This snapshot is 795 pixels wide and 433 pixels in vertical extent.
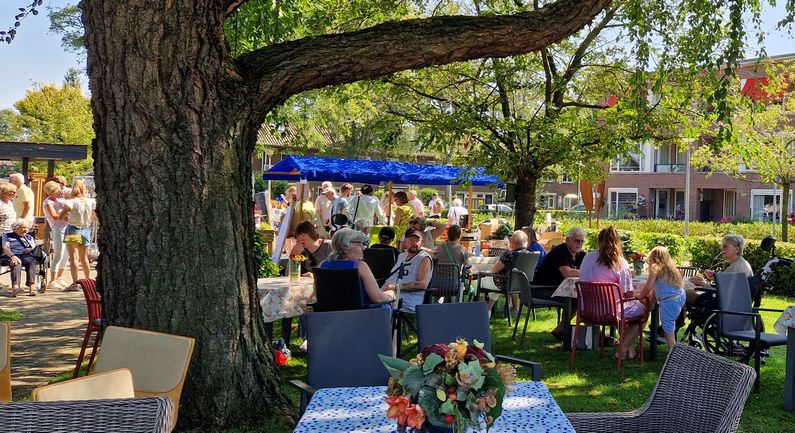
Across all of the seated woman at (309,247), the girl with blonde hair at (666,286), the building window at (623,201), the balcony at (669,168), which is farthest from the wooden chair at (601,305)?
the building window at (623,201)

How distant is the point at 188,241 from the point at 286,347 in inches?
126

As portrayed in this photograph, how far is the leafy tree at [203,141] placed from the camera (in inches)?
191

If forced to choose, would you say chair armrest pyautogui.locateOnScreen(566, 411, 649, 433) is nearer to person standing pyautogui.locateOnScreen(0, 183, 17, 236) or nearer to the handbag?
the handbag

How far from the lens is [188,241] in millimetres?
4941

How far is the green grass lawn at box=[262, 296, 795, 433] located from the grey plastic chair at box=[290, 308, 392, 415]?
40.5 inches

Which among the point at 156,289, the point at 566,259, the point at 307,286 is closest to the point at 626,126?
the point at 566,259

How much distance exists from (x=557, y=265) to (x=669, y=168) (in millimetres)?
40780

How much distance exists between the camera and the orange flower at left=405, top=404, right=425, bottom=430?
2450mm

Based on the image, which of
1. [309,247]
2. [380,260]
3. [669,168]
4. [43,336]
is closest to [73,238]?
[43,336]

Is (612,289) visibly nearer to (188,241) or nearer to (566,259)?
(566,259)

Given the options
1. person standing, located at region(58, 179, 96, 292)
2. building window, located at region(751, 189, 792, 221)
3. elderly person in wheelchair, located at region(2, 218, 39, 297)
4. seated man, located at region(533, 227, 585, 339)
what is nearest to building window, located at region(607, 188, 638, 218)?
building window, located at region(751, 189, 792, 221)

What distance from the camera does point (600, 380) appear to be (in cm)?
702

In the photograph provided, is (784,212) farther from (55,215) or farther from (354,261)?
(55,215)

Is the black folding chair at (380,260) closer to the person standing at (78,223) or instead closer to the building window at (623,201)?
the person standing at (78,223)
